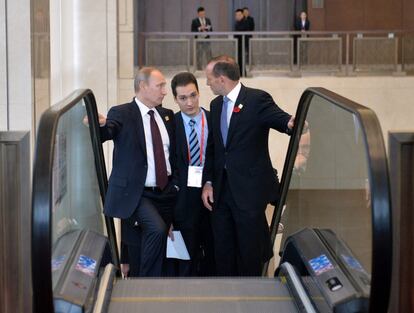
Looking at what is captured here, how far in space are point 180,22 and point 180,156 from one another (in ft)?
56.2

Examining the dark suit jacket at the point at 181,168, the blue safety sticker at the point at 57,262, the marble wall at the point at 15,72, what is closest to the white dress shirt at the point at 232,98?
the dark suit jacket at the point at 181,168

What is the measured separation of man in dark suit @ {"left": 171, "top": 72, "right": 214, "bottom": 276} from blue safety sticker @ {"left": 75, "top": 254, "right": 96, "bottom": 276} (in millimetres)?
2190

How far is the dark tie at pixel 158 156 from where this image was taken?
698cm

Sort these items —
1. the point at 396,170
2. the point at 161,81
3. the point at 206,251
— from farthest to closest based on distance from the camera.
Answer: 1. the point at 206,251
2. the point at 161,81
3. the point at 396,170

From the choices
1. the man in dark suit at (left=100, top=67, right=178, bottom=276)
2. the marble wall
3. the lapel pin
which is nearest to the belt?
the man in dark suit at (left=100, top=67, right=178, bottom=276)

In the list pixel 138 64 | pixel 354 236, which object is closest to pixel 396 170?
pixel 354 236

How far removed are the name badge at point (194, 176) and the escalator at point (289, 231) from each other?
2.48 ft

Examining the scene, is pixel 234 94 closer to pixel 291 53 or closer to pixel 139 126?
pixel 139 126

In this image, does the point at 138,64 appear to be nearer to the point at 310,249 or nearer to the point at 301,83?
the point at 301,83

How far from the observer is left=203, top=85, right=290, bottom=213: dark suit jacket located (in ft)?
23.0

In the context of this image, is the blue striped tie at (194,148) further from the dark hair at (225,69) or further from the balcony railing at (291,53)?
the balcony railing at (291,53)

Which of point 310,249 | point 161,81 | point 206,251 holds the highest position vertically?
point 161,81

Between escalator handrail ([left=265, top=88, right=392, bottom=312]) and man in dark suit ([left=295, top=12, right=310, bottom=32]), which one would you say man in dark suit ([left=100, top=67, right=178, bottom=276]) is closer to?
escalator handrail ([left=265, top=88, right=392, bottom=312])

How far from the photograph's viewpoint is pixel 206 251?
7574 mm
